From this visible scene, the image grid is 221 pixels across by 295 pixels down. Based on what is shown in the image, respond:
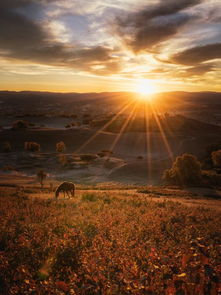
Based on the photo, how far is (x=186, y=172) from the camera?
3562 cm

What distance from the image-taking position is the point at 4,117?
131 metres

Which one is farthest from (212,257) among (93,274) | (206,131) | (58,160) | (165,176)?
(206,131)

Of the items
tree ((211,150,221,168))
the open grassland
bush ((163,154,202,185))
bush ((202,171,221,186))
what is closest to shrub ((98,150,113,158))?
tree ((211,150,221,168))

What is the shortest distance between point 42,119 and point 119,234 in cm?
12269

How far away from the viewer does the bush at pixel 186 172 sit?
1403 inches

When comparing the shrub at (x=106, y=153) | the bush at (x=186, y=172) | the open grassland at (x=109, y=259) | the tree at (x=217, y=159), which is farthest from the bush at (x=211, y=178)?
the open grassland at (x=109, y=259)

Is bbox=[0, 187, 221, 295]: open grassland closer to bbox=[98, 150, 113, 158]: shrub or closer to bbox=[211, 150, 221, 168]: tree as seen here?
bbox=[211, 150, 221, 168]: tree

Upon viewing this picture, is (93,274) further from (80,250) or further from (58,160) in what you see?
(58,160)

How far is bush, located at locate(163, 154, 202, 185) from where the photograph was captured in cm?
3562

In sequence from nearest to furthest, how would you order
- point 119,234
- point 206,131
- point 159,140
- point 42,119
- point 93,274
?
point 93,274
point 119,234
point 159,140
point 206,131
point 42,119

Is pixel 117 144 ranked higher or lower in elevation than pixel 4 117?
lower

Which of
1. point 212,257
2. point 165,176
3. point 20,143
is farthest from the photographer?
point 20,143

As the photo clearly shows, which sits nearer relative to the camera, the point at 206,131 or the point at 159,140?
the point at 159,140

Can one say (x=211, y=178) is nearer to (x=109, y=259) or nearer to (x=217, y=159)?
(x=217, y=159)
